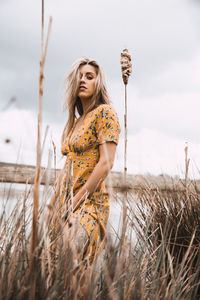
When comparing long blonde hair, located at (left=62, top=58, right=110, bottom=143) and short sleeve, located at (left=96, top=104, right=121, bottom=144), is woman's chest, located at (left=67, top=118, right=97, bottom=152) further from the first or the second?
long blonde hair, located at (left=62, top=58, right=110, bottom=143)

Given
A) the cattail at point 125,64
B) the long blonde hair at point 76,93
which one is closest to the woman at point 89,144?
the long blonde hair at point 76,93

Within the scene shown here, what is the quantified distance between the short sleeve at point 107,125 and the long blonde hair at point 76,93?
0.16 m

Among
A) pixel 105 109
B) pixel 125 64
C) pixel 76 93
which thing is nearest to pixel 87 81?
pixel 76 93

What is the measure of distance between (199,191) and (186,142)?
0.38 metres

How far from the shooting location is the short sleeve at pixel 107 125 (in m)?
1.69

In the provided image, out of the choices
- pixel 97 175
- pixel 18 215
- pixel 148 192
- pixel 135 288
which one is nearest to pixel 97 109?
pixel 97 175

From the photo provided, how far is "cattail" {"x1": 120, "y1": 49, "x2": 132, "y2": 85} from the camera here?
1260 millimetres

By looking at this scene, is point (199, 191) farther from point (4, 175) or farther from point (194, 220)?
point (4, 175)

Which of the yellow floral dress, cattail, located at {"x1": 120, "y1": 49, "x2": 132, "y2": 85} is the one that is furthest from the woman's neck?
cattail, located at {"x1": 120, "y1": 49, "x2": 132, "y2": 85}

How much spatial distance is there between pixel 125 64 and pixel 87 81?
0.70 metres

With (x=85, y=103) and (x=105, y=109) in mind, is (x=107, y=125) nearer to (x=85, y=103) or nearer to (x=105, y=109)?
(x=105, y=109)

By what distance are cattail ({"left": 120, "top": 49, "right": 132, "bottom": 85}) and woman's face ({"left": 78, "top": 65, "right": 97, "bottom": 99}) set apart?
2.05ft

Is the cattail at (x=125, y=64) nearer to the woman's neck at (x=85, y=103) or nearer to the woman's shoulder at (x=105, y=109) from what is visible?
the woman's shoulder at (x=105, y=109)

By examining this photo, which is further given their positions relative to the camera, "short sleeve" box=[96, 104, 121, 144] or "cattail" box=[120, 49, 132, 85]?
"short sleeve" box=[96, 104, 121, 144]
